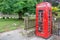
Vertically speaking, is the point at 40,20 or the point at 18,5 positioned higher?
the point at 18,5

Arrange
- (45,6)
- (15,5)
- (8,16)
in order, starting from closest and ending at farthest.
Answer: (45,6), (15,5), (8,16)

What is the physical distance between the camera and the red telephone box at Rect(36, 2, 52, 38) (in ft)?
26.7

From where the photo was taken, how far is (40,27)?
8.46 meters

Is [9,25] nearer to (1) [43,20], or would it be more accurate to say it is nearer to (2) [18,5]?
(2) [18,5]

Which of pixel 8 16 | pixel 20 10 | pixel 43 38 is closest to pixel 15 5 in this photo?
pixel 20 10

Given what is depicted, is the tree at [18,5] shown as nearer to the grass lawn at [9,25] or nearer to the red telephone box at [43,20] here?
the grass lawn at [9,25]

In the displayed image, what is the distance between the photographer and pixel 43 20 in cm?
824

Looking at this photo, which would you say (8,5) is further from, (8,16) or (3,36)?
(3,36)

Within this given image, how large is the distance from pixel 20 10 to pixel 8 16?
3.09m

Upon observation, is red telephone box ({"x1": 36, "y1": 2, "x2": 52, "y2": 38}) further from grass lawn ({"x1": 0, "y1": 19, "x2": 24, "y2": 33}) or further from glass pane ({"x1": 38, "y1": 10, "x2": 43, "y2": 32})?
grass lawn ({"x1": 0, "y1": 19, "x2": 24, "y2": 33})

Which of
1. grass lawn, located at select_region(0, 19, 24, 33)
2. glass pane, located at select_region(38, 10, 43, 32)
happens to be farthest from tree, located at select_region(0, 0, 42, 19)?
glass pane, located at select_region(38, 10, 43, 32)

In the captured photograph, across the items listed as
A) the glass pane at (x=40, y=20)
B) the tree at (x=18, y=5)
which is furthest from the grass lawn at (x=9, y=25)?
the glass pane at (x=40, y=20)

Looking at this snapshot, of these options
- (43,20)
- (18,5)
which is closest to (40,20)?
(43,20)

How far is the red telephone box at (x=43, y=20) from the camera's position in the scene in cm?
814
